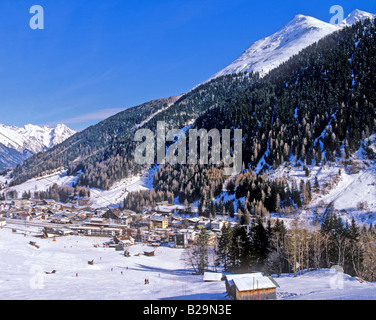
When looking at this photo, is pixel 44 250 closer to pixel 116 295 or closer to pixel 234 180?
pixel 116 295

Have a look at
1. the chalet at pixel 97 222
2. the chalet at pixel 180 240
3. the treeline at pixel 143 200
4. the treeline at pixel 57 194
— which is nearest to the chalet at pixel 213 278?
the chalet at pixel 180 240

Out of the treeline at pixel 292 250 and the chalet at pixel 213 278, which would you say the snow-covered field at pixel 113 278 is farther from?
the treeline at pixel 292 250

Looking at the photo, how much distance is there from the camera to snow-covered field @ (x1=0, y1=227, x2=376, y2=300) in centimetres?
2573

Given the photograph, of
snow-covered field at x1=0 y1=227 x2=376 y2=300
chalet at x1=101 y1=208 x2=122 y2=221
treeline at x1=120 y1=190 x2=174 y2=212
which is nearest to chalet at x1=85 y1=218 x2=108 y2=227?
chalet at x1=101 y1=208 x2=122 y2=221

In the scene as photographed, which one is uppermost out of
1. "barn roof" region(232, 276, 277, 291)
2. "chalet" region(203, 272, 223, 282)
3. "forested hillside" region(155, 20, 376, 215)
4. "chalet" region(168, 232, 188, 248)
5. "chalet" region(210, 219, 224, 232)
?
"forested hillside" region(155, 20, 376, 215)

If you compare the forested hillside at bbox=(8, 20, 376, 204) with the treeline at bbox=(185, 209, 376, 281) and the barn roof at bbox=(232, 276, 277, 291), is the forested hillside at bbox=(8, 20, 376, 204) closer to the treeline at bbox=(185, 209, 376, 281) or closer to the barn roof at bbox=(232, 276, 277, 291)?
the treeline at bbox=(185, 209, 376, 281)

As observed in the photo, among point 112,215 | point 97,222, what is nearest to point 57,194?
point 112,215

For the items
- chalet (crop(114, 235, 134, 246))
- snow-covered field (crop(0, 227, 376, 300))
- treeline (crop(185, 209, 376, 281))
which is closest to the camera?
snow-covered field (crop(0, 227, 376, 300))

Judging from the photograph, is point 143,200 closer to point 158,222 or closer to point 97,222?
point 97,222

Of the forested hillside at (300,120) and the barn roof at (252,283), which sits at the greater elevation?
the forested hillside at (300,120)

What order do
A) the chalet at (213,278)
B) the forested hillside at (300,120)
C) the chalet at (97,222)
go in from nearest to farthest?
1. the chalet at (213,278)
2. the chalet at (97,222)
3. the forested hillside at (300,120)

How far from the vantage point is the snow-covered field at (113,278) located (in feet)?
84.4

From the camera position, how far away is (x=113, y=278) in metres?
38.9
